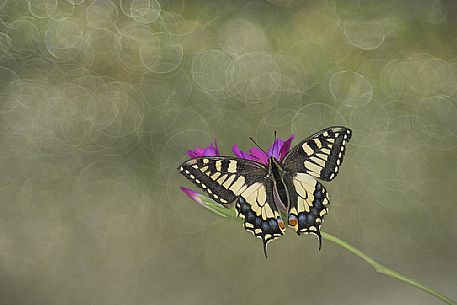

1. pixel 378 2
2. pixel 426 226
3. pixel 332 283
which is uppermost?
pixel 378 2

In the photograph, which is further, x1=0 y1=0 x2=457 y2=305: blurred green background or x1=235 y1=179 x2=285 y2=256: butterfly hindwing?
x1=0 y1=0 x2=457 y2=305: blurred green background

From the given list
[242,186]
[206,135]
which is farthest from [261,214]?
[206,135]

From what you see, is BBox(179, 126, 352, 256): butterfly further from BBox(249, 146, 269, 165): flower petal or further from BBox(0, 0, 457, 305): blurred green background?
BBox(0, 0, 457, 305): blurred green background

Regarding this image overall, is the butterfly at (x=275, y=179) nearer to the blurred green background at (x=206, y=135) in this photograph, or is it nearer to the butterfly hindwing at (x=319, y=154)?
the butterfly hindwing at (x=319, y=154)

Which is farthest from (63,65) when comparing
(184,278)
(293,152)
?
(293,152)

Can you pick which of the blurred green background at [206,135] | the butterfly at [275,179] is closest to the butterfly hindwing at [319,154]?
the butterfly at [275,179]

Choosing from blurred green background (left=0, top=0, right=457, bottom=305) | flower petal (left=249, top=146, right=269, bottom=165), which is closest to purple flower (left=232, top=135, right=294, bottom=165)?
flower petal (left=249, top=146, right=269, bottom=165)

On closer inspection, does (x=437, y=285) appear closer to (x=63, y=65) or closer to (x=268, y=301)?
(x=268, y=301)
